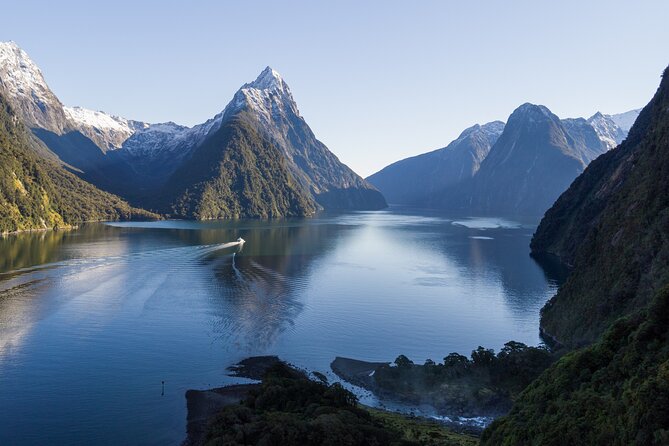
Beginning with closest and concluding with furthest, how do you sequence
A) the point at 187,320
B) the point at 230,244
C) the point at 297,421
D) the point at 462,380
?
the point at 297,421 < the point at 462,380 < the point at 187,320 < the point at 230,244

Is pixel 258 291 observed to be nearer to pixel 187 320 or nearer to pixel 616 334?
pixel 187 320

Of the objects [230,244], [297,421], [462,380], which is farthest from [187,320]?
[230,244]

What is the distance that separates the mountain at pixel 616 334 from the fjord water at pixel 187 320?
529 inches

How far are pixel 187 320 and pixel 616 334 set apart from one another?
6953 centimetres

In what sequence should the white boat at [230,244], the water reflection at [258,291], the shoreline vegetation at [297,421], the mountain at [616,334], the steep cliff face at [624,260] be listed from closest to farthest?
1. the mountain at [616,334]
2. the shoreline vegetation at [297,421]
3. the steep cliff face at [624,260]
4. the water reflection at [258,291]
5. the white boat at [230,244]

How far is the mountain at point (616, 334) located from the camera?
90.0 feet

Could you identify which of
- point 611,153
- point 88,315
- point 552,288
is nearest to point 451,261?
point 552,288

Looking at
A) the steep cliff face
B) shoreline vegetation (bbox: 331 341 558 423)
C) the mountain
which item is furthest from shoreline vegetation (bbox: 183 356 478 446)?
the steep cliff face

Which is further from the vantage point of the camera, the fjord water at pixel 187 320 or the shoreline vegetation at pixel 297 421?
the fjord water at pixel 187 320

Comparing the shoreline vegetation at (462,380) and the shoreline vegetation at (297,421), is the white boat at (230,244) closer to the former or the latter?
the shoreline vegetation at (462,380)

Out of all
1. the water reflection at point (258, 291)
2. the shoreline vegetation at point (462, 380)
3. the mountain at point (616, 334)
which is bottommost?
the shoreline vegetation at point (462, 380)

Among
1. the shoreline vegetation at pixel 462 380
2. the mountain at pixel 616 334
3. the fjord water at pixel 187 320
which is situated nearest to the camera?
the mountain at pixel 616 334

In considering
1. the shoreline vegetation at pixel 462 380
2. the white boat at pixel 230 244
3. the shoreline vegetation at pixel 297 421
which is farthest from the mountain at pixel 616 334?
the white boat at pixel 230 244

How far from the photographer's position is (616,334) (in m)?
36.6
